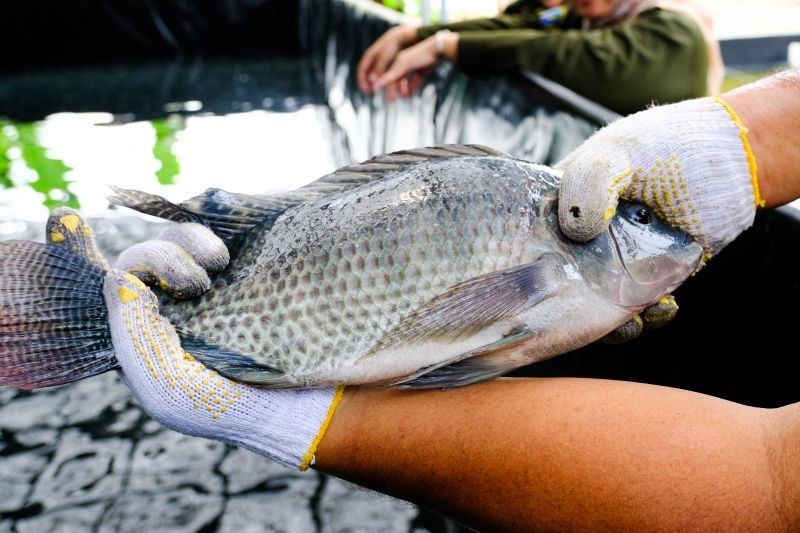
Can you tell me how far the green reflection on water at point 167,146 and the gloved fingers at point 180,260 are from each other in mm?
3283

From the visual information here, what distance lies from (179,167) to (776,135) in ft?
13.3

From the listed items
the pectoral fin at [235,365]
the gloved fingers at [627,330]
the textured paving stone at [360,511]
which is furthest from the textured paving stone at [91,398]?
the gloved fingers at [627,330]

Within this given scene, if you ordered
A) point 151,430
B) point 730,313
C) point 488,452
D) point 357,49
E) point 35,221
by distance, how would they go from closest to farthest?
point 488,452, point 730,313, point 151,430, point 35,221, point 357,49

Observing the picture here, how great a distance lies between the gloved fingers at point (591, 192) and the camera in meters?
1.16

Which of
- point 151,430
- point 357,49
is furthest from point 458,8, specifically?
point 151,430

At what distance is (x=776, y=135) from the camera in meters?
1.31

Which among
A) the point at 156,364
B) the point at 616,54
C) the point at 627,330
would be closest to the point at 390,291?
the point at 156,364

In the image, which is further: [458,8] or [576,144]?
[458,8]

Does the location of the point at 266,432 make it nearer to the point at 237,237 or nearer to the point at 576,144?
the point at 237,237

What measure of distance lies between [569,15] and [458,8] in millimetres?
5288

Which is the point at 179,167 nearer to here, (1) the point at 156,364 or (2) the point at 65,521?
(2) the point at 65,521

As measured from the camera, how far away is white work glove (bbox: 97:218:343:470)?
3.76ft

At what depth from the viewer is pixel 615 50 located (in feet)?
9.23

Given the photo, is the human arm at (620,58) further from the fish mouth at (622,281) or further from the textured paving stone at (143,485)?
the textured paving stone at (143,485)
